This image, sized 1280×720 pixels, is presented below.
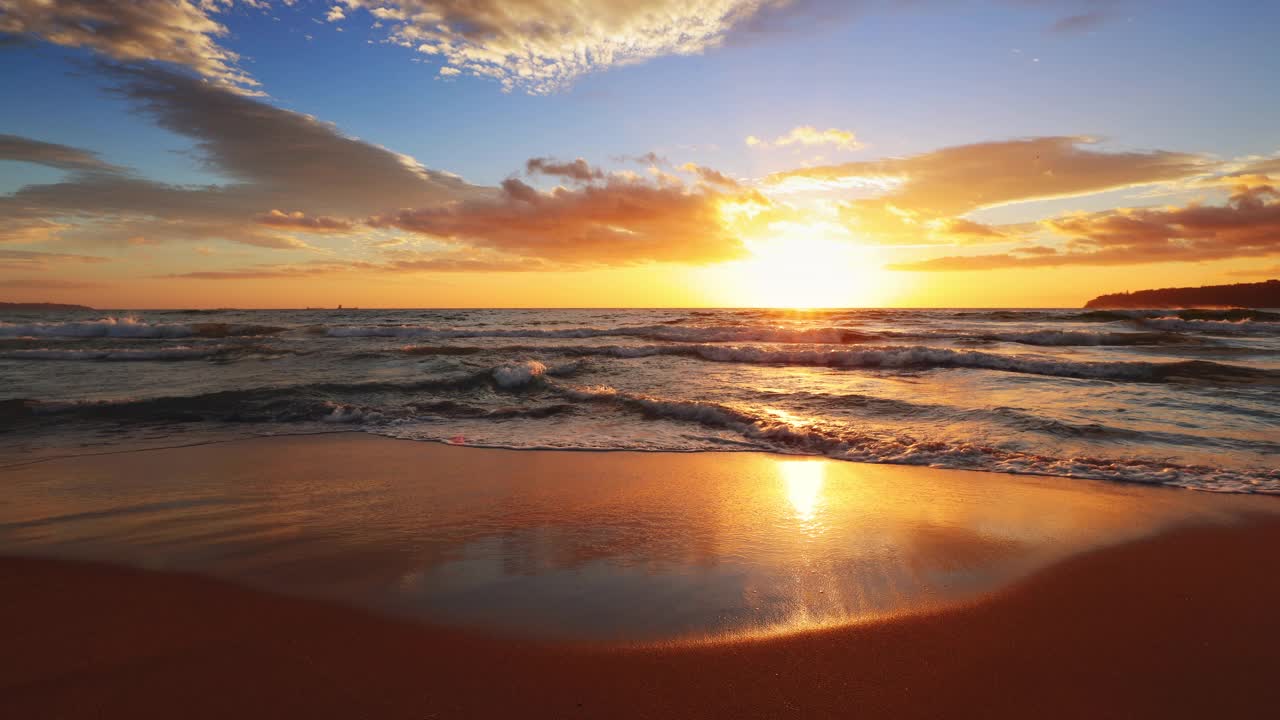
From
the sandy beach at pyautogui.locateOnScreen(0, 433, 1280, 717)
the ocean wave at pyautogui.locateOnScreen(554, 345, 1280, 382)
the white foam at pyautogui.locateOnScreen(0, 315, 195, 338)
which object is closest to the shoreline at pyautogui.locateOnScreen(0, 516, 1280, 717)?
the sandy beach at pyautogui.locateOnScreen(0, 433, 1280, 717)

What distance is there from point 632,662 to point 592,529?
1773mm

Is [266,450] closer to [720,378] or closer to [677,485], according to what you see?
[677,485]

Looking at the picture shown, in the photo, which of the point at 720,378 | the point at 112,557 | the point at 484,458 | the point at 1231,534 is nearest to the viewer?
the point at 112,557

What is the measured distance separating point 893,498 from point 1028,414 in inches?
190

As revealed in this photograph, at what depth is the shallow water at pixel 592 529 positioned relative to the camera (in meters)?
3.16

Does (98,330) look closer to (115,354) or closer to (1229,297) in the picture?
(115,354)

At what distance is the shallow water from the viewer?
3164mm

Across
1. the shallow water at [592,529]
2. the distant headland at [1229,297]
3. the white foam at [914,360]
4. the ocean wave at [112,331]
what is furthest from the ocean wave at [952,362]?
the distant headland at [1229,297]

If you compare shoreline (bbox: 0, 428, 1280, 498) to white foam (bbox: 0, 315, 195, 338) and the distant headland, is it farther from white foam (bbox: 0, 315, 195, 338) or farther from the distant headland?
the distant headland

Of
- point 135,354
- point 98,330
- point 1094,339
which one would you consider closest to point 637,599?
point 135,354

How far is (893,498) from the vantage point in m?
5.05

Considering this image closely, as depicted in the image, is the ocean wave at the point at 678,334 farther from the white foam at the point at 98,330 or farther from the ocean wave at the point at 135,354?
the ocean wave at the point at 135,354

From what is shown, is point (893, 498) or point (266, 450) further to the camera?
point (266, 450)

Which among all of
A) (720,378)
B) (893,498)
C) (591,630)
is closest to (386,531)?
(591,630)
